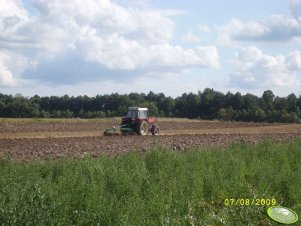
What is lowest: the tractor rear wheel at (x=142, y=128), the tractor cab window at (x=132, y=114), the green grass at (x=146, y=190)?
the green grass at (x=146, y=190)

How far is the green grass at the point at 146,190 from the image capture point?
31.9ft

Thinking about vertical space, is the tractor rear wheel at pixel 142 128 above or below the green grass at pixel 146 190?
above

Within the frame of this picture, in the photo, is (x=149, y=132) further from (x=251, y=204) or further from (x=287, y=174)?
(x=251, y=204)

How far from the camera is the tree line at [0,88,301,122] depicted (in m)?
89.6

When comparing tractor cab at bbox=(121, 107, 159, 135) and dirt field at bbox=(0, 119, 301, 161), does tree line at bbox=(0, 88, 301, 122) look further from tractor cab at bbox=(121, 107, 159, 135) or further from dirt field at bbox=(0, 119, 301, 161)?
tractor cab at bbox=(121, 107, 159, 135)

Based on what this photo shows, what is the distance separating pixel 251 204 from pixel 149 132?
97.7 ft

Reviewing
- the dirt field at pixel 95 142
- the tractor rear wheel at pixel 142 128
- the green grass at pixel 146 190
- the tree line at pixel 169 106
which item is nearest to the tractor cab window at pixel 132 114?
the tractor rear wheel at pixel 142 128

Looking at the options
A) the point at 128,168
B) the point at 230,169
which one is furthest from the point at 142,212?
the point at 230,169

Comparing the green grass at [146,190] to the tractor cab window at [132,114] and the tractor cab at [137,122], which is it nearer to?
the tractor cab at [137,122]

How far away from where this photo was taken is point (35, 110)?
9288cm

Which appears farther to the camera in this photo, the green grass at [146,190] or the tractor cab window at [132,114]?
the tractor cab window at [132,114]

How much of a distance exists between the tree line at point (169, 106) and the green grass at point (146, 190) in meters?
67.9

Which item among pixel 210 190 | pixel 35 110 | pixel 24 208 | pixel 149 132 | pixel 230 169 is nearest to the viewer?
pixel 24 208

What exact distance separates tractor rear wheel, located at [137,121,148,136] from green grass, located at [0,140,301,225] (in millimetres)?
19151
